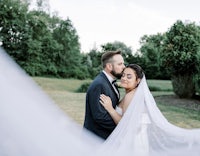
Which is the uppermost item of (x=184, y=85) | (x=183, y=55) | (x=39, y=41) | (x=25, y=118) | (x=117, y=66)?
(x=39, y=41)

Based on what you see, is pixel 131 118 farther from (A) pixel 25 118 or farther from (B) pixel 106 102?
(A) pixel 25 118

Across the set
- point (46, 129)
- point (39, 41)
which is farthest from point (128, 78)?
point (39, 41)

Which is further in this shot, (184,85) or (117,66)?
(184,85)

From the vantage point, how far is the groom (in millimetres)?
3453

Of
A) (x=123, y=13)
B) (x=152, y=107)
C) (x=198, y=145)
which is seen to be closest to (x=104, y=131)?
(x=152, y=107)

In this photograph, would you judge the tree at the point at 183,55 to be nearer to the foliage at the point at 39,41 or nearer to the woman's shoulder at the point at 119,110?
the woman's shoulder at the point at 119,110

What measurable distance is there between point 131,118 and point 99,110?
336mm

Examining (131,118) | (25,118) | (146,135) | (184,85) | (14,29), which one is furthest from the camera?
(14,29)

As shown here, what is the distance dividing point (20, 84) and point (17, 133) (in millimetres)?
308

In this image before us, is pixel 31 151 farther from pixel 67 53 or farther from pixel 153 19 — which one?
pixel 67 53

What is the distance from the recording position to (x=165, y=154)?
3424mm

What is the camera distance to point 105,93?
139 inches

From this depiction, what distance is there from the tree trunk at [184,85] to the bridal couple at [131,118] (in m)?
12.6

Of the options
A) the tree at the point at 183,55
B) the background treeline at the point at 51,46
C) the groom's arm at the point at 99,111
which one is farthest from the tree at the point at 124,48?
the groom's arm at the point at 99,111
